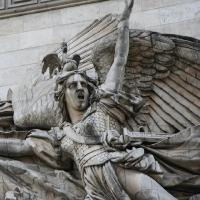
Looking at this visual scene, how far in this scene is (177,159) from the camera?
6.99 meters

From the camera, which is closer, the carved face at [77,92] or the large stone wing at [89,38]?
the carved face at [77,92]

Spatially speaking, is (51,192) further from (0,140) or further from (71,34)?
(71,34)

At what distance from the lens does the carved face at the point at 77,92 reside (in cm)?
727

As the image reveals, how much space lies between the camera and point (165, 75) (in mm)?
7461

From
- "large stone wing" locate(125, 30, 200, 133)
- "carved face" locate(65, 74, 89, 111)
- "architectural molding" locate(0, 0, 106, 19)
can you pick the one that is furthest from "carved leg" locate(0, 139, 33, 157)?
"architectural molding" locate(0, 0, 106, 19)

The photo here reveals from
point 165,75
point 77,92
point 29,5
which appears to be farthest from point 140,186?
point 29,5

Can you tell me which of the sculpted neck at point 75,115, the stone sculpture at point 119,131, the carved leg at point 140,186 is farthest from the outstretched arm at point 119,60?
the carved leg at point 140,186

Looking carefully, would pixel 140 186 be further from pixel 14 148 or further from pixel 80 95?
pixel 14 148

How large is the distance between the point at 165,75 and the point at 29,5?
206cm

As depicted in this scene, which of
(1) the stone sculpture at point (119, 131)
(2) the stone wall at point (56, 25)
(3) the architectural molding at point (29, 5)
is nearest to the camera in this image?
(1) the stone sculpture at point (119, 131)

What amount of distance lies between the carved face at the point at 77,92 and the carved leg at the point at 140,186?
0.77m

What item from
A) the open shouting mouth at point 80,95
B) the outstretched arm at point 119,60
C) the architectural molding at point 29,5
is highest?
the architectural molding at point 29,5

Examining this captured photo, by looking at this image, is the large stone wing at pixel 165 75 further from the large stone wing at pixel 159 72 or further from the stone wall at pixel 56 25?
the stone wall at pixel 56 25

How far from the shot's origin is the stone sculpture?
270 inches
